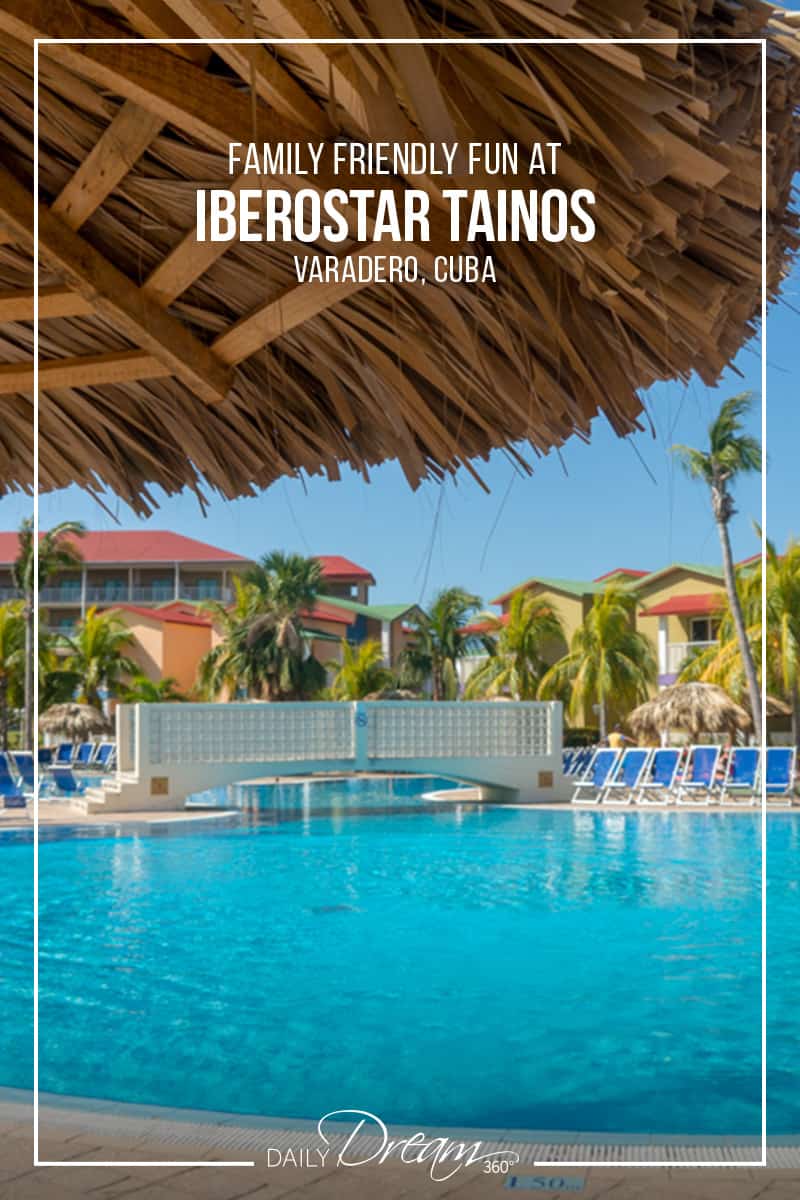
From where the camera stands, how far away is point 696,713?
20.8 metres

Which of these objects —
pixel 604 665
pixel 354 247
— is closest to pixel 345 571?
pixel 604 665

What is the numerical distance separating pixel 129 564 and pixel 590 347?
4005 cm

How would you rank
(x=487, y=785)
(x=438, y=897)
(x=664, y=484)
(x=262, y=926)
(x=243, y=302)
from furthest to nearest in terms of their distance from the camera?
(x=487, y=785) < (x=438, y=897) < (x=262, y=926) < (x=243, y=302) < (x=664, y=484)

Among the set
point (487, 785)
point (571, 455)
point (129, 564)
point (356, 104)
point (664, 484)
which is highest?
point (129, 564)

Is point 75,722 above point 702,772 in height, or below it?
above

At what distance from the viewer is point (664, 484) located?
6.63ft

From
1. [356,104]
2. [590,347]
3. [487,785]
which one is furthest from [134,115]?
[487,785]

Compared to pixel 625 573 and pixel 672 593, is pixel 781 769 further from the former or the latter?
pixel 625 573

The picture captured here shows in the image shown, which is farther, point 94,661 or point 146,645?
point 146,645

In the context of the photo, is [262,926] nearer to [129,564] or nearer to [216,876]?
[216,876]

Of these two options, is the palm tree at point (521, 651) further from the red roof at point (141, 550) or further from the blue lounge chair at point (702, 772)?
the blue lounge chair at point (702, 772)

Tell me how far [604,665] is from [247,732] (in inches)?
562

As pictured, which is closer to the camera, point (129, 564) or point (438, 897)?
point (438, 897)

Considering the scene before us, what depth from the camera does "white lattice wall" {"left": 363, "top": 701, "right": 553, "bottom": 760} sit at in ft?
55.6
